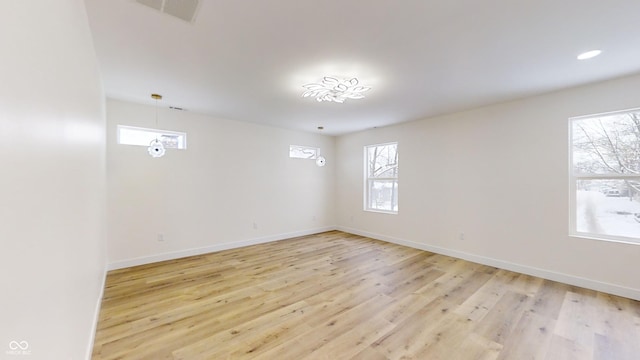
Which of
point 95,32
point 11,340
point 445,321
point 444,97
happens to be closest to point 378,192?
point 444,97

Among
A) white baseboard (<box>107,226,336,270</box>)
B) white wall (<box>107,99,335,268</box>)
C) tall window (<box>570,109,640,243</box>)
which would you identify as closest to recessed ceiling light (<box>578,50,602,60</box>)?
tall window (<box>570,109,640,243</box>)

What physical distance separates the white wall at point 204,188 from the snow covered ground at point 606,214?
15.1 ft

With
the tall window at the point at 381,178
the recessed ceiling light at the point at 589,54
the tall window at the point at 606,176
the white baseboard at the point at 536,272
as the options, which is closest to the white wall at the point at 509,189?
the white baseboard at the point at 536,272

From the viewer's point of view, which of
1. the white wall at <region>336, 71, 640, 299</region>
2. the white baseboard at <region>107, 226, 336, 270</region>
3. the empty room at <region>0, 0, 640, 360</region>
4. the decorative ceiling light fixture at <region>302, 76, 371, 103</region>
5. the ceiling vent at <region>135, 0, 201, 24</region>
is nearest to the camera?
the empty room at <region>0, 0, 640, 360</region>

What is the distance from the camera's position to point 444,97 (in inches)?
137

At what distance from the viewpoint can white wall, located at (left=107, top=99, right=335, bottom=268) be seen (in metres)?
3.69

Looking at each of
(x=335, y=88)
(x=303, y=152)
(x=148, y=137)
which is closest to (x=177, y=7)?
(x=335, y=88)

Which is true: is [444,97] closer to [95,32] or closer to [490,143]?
[490,143]

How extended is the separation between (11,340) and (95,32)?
2.34m

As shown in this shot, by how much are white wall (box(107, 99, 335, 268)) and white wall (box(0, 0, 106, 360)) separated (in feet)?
8.49

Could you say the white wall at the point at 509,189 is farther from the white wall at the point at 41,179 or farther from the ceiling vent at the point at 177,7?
the white wall at the point at 41,179

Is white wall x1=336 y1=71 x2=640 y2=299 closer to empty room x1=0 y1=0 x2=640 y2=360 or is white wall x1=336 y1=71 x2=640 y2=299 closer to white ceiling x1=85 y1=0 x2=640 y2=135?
empty room x1=0 y1=0 x2=640 y2=360

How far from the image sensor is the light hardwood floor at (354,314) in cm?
195

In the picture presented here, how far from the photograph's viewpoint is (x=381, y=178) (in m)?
5.62
